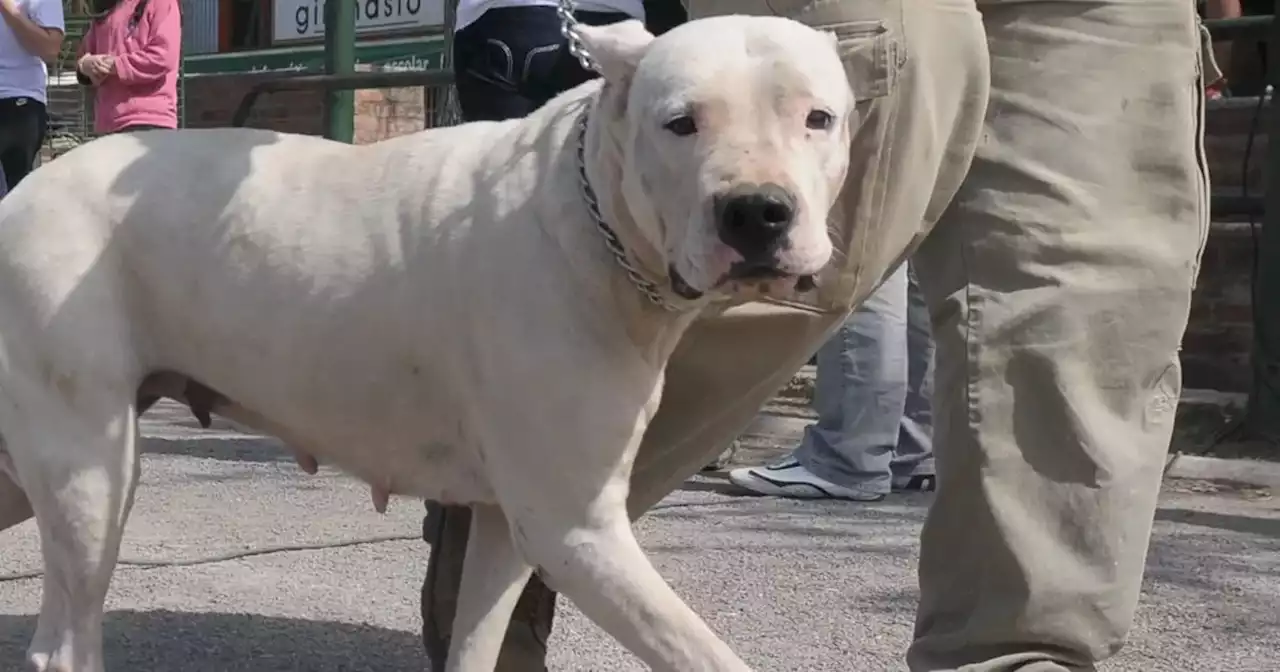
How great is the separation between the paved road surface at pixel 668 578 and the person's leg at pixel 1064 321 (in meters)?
0.80

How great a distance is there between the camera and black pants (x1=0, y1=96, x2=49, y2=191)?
25.6 feet

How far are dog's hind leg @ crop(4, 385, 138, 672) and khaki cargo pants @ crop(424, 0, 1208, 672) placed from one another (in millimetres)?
991

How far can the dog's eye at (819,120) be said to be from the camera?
2.43 m

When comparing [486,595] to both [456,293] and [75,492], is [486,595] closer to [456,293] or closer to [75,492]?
[456,293]

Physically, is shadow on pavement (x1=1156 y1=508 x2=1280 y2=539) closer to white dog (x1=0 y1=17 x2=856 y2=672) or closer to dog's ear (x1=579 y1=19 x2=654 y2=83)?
white dog (x1=0 y1=17 x2=856 y2=672)

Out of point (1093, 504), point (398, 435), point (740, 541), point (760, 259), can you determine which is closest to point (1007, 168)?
point (1093, 504)

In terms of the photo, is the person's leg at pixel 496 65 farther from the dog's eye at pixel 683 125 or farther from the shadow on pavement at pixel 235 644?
the dog's eye at pixel 683 125

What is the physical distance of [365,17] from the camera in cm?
990

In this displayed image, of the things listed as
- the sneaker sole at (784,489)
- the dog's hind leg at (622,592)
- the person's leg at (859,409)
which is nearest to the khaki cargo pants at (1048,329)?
the dog's hind leg at (622,592)

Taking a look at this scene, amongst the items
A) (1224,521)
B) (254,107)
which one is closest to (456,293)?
(1224,521)

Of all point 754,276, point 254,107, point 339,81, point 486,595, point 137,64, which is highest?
point 754,276

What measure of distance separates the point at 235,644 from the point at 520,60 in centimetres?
141

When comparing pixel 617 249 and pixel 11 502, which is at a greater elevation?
pixel 617 249

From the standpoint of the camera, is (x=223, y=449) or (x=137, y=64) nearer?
(x=223, y=449)
